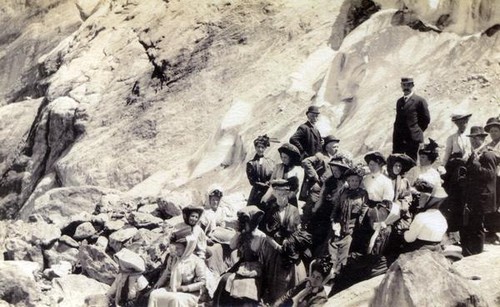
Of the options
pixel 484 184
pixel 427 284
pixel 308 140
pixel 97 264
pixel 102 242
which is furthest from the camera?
pixel 102 242

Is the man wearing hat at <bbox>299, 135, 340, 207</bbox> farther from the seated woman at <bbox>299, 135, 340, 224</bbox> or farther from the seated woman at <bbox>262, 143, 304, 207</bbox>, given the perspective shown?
the seated woman at <bbox>262, 143, 304, 207</bbox>

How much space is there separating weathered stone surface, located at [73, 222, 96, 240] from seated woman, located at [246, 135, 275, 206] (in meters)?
2.58

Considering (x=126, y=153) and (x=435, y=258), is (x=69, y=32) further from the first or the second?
(x=435, y=258)

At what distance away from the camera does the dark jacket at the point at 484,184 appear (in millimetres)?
6781

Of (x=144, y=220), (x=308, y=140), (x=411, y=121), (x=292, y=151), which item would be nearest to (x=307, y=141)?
(x=308, y=140)

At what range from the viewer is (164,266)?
7.36 metres

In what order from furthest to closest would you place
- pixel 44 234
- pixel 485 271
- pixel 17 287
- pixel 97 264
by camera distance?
pixel 44 234 → pixel 97 264 → pixel 17 287 → pixel 485 271

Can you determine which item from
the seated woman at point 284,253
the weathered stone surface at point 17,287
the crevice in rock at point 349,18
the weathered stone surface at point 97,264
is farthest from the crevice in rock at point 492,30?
the weathered stone surface at point 17,287

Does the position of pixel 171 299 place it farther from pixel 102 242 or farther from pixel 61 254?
pixel 61 254

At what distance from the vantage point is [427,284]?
5.52 meters

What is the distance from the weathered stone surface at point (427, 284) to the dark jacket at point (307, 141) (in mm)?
2467

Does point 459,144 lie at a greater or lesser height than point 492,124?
lesser

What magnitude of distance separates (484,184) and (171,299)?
9.95 ft

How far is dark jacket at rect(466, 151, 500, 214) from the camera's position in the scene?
22.2 ft
